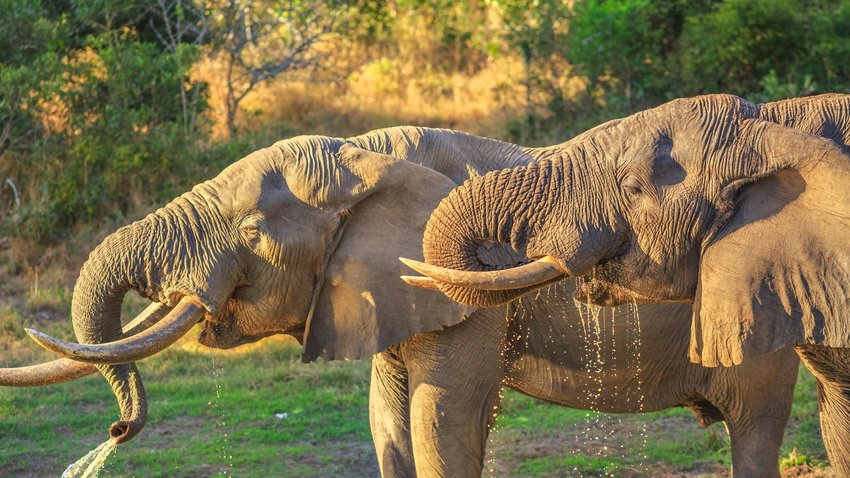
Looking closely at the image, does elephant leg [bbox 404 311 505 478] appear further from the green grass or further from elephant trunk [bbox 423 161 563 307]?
the green grass

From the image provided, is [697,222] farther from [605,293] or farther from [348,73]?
[348,73]

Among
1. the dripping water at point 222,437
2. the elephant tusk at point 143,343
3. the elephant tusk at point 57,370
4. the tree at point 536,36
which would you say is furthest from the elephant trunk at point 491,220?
the tree at point 536,36

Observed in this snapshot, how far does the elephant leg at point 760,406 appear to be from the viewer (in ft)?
19.4

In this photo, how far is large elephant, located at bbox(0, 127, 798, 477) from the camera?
5.58 meters

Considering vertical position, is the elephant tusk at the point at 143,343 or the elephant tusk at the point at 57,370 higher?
the elephant tusk at the point at 143,343

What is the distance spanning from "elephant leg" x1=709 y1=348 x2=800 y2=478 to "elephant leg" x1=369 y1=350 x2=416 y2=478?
1352mm

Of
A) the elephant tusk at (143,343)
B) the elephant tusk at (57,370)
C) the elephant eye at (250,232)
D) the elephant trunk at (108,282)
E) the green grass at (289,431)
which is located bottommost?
the green grass at (289,431)

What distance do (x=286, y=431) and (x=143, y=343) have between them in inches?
132

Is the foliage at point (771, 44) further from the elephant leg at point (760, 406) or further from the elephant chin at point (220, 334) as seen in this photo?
the elephant chin at point (220, 334)

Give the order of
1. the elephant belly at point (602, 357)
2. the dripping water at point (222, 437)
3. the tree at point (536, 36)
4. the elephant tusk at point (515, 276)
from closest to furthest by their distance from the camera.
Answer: the elephant tusk at point (515, 276) < the elephant belly at point (602, 357) < the dripping water at point (222, 437) < the tree at point (536, 36)

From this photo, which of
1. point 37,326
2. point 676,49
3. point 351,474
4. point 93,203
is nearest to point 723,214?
point 351,474

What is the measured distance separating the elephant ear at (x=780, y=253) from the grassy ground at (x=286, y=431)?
3.59 metres

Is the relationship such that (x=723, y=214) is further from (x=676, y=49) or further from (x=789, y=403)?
(x=676, y=49)

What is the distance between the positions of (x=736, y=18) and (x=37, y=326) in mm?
7390
